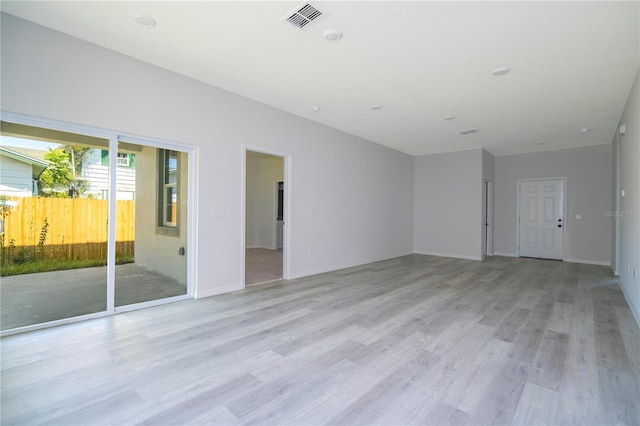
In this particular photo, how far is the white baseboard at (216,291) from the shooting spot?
151 inches

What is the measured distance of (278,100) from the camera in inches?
174

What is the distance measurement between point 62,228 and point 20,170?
65 centimetres

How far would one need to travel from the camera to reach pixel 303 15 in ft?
8.21

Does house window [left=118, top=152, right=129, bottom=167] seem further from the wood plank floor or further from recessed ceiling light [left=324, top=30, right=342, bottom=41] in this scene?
recessed ceiling light [left=324, top=30, right=342, bottom=41]

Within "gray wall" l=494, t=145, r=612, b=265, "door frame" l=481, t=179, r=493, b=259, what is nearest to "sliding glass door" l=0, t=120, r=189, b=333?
"door frame" l=481, t=179, r=493, b=259

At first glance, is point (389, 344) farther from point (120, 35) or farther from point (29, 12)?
point (29, 12)

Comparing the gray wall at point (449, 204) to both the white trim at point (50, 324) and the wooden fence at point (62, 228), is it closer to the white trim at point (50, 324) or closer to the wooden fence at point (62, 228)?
the wooden fence at point (62, 228)

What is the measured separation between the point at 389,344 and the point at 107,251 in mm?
3096

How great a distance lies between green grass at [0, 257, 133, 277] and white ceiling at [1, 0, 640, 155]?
228 centimetres

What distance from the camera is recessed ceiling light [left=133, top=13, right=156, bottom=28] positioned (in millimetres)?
2562

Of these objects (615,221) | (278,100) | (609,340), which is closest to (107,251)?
(278,100)

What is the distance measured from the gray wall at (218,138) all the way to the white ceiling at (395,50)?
21 cm

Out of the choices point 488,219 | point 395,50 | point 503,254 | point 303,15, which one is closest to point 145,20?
point 303,15

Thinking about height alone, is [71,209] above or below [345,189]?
below
